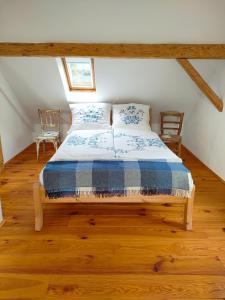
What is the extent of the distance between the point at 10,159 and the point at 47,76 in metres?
1.50

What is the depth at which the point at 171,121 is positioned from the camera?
4543 mm

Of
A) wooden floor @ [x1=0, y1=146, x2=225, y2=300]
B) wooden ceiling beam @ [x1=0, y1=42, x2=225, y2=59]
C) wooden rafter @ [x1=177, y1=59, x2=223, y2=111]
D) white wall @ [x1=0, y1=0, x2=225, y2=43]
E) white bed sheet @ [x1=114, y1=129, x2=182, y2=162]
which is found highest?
white wall @ [x1=0, y1=0, x2=225, y2=43]

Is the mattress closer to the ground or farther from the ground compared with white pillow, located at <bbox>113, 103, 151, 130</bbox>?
closer to the ground

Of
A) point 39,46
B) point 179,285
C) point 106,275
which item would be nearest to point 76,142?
point 39,46

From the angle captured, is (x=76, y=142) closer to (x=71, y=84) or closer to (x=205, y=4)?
(x=71, y=84)

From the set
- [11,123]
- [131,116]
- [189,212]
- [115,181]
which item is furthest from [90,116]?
[189,212]

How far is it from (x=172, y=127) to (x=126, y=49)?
7.88ft

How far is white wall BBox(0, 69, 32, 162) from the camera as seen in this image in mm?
3707

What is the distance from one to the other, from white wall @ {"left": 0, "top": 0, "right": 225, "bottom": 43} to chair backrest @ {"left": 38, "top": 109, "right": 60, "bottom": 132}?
1932 millimetres

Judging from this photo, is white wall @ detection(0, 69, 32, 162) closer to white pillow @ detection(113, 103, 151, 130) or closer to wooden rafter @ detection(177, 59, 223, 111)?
white pillow @ detection(113, 103, 151, 130)

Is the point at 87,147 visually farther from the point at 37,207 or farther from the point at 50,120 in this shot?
the point at 50,120

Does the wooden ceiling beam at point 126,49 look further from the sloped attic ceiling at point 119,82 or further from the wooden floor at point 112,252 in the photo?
the wooden floor at point 112,252

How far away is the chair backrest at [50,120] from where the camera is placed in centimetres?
451

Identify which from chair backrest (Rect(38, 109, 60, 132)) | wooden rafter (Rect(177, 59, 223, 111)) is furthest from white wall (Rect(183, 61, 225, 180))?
chair backrest (Rect(38, 109, 60, 132))
